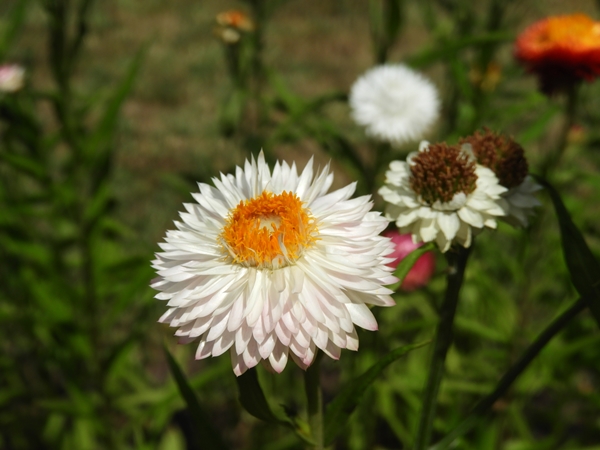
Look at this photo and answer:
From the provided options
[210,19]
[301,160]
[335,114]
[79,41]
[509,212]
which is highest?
[210,19]

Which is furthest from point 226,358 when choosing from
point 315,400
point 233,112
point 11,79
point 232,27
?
point 11,79

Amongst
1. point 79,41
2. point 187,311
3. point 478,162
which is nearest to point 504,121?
point 478,162

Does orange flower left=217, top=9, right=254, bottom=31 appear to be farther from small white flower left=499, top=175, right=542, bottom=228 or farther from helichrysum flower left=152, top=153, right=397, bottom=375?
small white flower left=499, top=175, right=542, bottom=228

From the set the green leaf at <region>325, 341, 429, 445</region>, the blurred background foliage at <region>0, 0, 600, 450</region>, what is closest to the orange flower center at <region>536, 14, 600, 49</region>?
the blurred background foliage at <region>0, 0, 600, 450</region>

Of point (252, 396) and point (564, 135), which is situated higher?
point (564, 135)

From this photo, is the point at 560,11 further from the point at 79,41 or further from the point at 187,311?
the point at 187,311

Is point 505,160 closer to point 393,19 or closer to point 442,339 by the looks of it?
point 442,339
